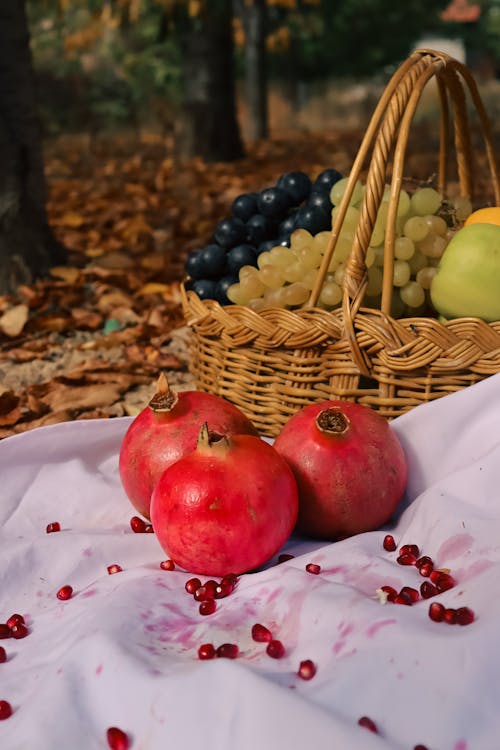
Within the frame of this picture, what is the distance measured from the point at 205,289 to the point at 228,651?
50.0 inches

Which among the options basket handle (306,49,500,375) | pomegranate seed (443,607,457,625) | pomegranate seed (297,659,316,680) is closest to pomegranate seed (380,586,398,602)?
pomegranate seed (443,607,457,625)

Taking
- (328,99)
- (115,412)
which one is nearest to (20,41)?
(115,412)

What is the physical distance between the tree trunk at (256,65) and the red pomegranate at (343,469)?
9.13m

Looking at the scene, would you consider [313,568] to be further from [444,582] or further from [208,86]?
[208,86]

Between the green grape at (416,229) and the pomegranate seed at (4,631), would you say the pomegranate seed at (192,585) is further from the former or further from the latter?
the green grape at (416,229)

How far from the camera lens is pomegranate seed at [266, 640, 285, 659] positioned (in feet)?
4.24

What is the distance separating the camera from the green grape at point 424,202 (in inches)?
84.9

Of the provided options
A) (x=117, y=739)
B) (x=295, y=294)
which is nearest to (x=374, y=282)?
(x=295, y=294)

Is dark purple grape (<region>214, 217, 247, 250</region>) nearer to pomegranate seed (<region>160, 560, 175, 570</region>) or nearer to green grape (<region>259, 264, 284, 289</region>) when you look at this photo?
green grape (<region>259, 264, 284, 289</region>)

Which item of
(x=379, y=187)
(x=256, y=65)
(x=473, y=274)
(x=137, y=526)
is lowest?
(x=256, y=65)

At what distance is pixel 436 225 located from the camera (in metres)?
2.13

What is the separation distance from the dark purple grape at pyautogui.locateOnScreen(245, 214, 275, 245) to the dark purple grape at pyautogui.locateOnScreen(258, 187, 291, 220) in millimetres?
22

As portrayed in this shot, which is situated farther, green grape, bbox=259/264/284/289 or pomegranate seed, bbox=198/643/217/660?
green grape, bbox=259/264/284/289

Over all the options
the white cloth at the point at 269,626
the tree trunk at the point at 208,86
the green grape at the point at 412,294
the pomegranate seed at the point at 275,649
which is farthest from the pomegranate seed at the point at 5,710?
the tree trunk at the point at 208,86
